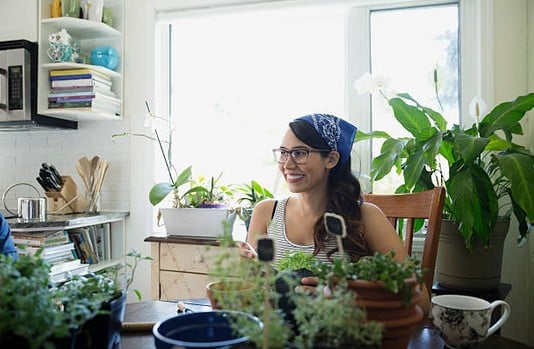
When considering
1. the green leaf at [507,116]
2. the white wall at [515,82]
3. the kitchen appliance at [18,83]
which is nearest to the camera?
the green leaf at [507,116]

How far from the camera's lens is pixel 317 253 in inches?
57.7

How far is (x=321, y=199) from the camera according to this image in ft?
5.32

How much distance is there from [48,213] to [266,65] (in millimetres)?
1636

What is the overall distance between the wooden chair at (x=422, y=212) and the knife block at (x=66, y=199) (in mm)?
1885

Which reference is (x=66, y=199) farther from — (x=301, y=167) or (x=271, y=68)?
(x=301, y=167)

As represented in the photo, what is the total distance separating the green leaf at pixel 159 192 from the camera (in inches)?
95.3

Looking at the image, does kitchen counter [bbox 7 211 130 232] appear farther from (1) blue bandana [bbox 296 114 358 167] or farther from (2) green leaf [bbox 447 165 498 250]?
(2) green leaf [bbox 447 165 498 250]

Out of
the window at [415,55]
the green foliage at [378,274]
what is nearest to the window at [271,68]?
the window at [415,55]

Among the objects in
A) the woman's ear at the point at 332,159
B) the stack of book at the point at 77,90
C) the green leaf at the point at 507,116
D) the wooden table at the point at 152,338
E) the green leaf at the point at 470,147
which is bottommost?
the wooden table at the point at 152,338

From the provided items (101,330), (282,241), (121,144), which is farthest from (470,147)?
(121,144)

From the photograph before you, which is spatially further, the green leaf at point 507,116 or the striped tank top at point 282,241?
the green leaf at point 507,116

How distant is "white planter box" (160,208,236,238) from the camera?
94.2 inches

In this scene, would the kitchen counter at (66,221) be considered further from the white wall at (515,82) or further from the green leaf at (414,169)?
the white wall at (515,82)

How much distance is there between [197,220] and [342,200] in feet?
3.53
